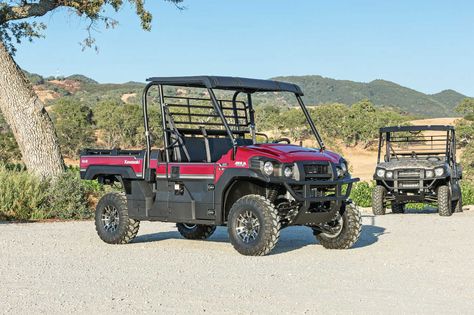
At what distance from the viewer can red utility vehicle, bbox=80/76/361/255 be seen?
1142 centimetres

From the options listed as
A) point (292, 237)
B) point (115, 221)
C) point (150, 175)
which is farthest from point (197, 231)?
point (150, 175)

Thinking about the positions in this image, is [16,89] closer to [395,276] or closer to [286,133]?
[395,276]

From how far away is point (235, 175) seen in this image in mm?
11500

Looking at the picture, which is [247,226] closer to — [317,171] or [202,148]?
[317,171]

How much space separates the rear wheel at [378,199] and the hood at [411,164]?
54 centimetres

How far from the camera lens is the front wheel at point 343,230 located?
12453 mm

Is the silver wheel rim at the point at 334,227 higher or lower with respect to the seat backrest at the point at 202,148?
lower

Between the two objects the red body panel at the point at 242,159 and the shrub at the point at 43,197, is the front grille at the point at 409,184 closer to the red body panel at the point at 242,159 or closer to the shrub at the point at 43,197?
the shrub at the point at 43,197

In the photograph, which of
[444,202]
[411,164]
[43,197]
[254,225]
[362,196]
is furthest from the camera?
[362,196]

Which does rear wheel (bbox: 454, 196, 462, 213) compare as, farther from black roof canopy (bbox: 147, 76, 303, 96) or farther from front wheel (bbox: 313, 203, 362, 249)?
black roof canopy (bbox: 147, 76, 303, 96)

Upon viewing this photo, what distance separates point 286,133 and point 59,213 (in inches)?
2130

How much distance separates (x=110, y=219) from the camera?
13359 mm

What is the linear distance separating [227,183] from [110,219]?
262 cm

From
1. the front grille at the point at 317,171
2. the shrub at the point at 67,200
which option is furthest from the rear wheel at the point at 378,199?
the front grille at the point at 317,171
